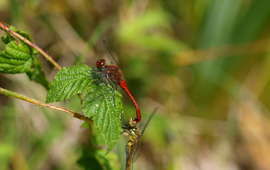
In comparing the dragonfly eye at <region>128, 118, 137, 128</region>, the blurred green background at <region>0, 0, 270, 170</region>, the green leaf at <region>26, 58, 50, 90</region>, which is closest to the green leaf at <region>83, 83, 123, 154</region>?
the dragonfly eye at <region>128, 118, 137, 128</region>

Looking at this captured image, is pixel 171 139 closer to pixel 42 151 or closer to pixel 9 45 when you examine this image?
pixel 42 151

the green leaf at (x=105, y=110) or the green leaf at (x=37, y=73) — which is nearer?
the green leaf at (x=105, y=110)

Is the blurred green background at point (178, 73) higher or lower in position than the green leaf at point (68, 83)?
higher

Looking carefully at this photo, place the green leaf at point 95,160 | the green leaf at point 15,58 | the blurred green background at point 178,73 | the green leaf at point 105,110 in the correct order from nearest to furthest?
the green leaf at point 105,110
the green leaf at point 15,58
the green leaf at point 95,160
the blurred green background at point 178,73

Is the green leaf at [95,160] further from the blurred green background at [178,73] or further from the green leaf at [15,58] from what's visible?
the blurred green background at [178,73]

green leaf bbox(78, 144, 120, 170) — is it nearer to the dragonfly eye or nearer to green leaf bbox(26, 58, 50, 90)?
the dragonfly eye

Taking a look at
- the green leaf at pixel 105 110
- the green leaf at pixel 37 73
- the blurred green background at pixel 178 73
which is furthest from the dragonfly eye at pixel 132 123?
the blurred green background at pixel 178 73
